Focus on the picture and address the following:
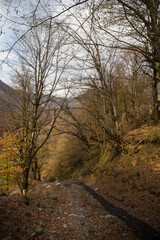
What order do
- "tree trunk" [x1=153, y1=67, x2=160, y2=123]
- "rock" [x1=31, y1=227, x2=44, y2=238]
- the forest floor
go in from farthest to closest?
"tree trunk" [x1=153, y1=67, x2=160, y2=123], the forest floor, "rock" [x1=31, y1=227, x2=44, y2=238]

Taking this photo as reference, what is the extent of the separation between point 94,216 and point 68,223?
0.77 metres

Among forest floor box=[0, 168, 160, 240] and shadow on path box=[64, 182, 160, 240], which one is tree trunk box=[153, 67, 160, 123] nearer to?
forest floor box=[0, 168, 160, 240]

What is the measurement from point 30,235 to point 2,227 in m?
0.53

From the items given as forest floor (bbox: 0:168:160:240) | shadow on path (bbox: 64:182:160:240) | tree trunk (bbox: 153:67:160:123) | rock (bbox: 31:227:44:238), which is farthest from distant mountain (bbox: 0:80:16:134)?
tree trunk (bbox: 153:67:160:123)

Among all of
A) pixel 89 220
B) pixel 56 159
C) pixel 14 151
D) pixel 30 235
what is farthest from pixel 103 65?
pixel 56 159

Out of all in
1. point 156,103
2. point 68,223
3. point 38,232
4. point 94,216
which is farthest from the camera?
point 156,103

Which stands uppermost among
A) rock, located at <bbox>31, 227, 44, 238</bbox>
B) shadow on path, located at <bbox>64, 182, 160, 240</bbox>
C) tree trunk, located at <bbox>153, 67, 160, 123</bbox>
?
tree trunk, located at <bbox>153, 67, 160, 123</bbox>

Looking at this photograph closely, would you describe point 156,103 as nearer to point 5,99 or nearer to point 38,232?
point 38,232

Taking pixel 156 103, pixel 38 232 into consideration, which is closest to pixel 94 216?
pixel 38 232

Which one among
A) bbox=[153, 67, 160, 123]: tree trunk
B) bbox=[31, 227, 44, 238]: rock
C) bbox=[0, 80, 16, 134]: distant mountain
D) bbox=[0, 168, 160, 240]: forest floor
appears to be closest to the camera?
bbox=[31, 227, 44, 238]: rock

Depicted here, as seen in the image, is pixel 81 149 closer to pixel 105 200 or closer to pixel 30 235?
pixel 105 200

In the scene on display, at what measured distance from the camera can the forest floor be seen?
2809mm

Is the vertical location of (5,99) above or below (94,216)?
above

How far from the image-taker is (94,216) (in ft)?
12.4
